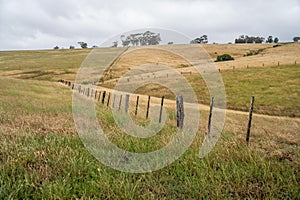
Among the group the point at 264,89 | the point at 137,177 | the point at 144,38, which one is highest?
the point at 144,38

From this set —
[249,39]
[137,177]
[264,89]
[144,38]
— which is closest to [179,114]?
[144,38]

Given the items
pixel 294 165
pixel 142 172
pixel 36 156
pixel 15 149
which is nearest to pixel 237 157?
pixel 294 165

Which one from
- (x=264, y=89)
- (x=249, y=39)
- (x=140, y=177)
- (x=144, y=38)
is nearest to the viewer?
(x=140, y=177)

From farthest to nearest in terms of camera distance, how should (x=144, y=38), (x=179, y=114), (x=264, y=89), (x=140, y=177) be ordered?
(x=264, y=89)
(x=179, y=114)
(x=144, y=38)
(x=140, y=177)

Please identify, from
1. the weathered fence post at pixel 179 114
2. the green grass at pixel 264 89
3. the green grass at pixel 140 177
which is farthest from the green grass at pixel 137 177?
the green grass at pixel 264 89

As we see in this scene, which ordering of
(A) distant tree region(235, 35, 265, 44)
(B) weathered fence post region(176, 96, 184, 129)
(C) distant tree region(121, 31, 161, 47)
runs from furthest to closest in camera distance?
1. (A) distant tree region(235, 35, 265, 44)
2. (B) weathered fence post region(176, 96, 184, 129)
3. (C) distant tree region(121, 31, 161, 47)

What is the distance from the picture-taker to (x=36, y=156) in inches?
155

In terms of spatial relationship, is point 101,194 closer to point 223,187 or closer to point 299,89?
point 223,187

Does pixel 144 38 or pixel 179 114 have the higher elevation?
pixel 144 38

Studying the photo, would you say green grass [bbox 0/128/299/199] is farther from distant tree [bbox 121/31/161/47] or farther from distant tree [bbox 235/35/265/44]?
distant tree [bbox 235/35/265/44]

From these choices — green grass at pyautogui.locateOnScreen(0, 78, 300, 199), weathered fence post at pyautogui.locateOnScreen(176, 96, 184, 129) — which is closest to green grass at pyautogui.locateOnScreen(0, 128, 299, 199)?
green grass at pyautogui.locateOnScreen(0, 78, 300, 199)

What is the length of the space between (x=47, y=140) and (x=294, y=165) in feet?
14.3

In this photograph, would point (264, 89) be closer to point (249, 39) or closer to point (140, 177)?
point (140, 177)

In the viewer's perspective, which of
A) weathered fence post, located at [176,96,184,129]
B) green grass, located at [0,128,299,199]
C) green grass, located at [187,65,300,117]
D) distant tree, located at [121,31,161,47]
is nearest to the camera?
green grass, located at [0,128,299,199]
